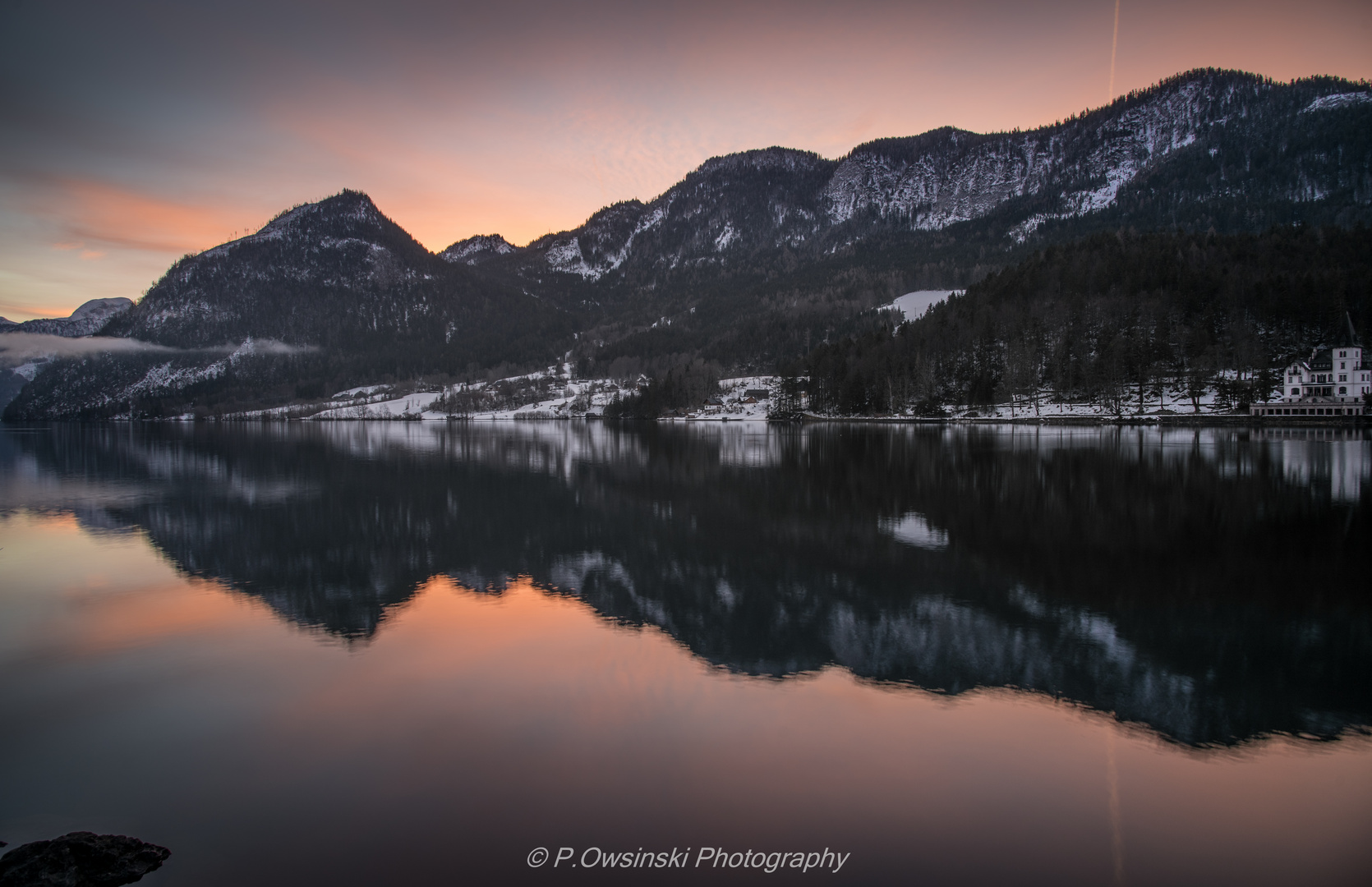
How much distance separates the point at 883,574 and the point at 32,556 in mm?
26344

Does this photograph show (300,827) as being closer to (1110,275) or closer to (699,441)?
(699,441)

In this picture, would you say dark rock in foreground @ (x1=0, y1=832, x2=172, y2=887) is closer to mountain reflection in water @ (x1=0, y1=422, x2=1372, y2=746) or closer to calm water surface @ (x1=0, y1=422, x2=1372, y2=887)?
calm water surface @ (x1=0, y1=422, x2=1372, y2=887)

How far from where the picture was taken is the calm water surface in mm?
6824

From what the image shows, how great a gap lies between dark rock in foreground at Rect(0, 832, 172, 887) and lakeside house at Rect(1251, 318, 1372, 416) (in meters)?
103

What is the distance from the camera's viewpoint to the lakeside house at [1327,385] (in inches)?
3024

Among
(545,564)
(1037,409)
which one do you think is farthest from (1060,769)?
(1037,409)

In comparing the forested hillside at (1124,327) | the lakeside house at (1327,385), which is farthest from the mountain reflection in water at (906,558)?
the forested hillside at (1124,327)

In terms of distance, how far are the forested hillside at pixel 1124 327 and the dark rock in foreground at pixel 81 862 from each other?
4110 inches

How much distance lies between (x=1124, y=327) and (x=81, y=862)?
395 ft

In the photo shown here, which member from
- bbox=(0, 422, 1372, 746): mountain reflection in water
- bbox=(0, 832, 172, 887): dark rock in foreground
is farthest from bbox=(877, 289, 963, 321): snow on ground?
bbox=(0, 832, 172, 887): dark rock in foreground

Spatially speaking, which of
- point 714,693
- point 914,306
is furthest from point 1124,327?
point 714,693

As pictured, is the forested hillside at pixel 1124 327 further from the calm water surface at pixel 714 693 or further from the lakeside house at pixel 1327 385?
the calm water surface at pixel 714 693

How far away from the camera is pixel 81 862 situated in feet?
20.5

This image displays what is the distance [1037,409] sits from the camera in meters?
92.9
